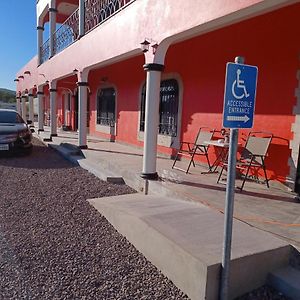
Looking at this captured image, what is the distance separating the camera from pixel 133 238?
3658 mm

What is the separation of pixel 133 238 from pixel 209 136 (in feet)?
10.6

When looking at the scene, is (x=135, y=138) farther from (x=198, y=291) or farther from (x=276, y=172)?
(x=198, y=291)

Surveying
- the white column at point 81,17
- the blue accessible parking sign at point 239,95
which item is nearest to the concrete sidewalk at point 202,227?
the blue accessible parking sign at point 239,95

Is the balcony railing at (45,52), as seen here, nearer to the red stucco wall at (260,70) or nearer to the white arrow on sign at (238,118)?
the red stucco wall at (260,70)

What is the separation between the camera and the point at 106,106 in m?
12.4

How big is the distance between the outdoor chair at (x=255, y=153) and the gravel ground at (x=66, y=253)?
2.12 metres

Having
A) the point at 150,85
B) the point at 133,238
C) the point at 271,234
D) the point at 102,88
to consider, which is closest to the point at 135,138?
the point at 102,88

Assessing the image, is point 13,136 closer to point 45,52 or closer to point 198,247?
point 45,52

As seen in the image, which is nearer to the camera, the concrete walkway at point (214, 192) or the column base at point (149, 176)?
the concrete walkway at point (214, 192)

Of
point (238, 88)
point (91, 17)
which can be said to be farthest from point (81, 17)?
point (238, 88)

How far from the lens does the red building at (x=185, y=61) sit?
4734 mm

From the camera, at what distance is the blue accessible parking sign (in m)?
2.15

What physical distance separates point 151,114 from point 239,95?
339 cm

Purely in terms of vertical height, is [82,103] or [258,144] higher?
[82,103]
